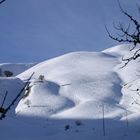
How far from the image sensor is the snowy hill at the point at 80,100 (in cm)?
1443

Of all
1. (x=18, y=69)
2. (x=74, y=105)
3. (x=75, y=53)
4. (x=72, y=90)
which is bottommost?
(x=74, y=105)

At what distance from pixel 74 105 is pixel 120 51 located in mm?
38670

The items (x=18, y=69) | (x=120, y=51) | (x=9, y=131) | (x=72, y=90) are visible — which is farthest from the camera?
(x=18, y=69)

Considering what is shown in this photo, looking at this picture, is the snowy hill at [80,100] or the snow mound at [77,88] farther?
the snow mound at [77,88]

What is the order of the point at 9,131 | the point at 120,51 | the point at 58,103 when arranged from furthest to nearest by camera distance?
the point at 120,51
the point at 58,103
the point at 9,131

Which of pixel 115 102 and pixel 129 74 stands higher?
pixel 129 74

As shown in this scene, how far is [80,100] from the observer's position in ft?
112

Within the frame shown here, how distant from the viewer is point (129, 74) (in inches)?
1784

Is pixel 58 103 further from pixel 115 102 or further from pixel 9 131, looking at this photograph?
pixel 9 131

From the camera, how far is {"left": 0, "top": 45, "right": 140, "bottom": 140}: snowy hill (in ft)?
47.3

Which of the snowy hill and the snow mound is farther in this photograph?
the snow mound

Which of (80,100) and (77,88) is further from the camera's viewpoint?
(77,88)

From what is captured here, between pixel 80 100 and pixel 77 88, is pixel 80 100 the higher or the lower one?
the lower one

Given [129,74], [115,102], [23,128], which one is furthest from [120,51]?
[23,128]
